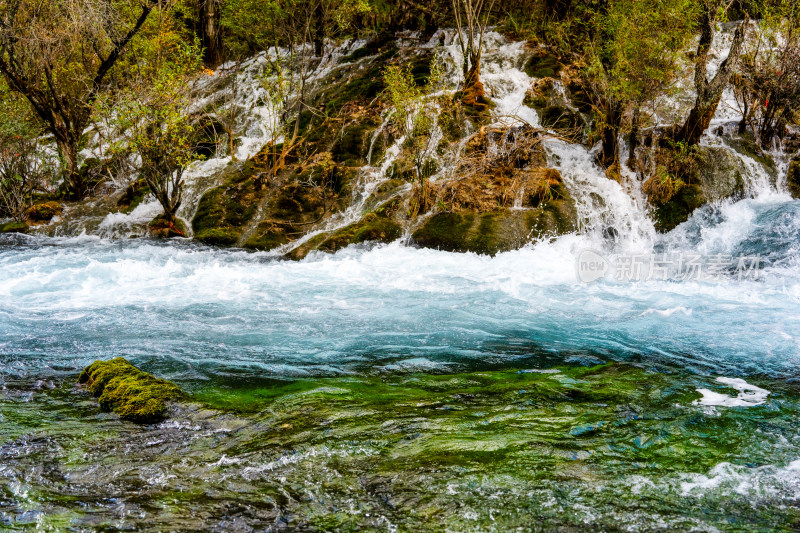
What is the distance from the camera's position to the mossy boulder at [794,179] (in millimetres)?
13136

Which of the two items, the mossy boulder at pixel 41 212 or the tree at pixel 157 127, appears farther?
the mossy boulder at pixel 41 212

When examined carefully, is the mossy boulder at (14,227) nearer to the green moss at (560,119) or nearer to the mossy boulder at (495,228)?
the mossy boulder at (495,228)

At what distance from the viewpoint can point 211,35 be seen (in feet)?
82.4

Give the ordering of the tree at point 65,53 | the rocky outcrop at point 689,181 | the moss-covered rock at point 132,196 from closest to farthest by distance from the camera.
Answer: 1. the rocky outcrop at point 689,181
2. the tree at point 65,53
3. the moss-covered rock at point 132,196

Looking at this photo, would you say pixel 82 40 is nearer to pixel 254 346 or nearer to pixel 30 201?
pixel 30 201

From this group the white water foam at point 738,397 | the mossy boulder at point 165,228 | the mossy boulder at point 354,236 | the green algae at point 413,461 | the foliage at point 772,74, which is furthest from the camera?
the mossy boulder at point 165,228

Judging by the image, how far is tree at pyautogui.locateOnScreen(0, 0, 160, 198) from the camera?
45.0ft

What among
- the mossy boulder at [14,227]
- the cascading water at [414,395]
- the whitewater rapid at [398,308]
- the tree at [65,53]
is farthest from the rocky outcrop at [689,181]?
the mossy boulder at [14,227]

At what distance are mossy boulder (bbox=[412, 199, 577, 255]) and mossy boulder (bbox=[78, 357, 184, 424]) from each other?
27.7ft

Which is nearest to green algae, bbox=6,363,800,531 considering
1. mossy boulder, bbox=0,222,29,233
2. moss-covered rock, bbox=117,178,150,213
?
moss-covered rock, bbox=117,178,150,213

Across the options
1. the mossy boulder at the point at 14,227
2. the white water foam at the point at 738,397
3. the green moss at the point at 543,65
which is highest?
the green moss at the point at 543,65

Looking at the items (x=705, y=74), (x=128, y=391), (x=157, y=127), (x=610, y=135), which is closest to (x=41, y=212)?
(x=157, y=127)

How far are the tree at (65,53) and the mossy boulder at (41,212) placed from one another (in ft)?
3.56

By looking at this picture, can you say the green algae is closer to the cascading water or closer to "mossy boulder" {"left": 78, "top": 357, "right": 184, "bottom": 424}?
the cascading water
